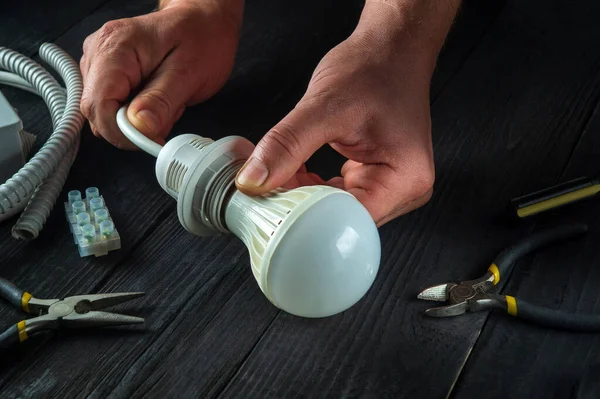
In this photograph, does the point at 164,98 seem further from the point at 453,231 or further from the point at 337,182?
the point at 453,231

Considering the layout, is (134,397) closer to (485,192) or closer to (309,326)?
(309,326)

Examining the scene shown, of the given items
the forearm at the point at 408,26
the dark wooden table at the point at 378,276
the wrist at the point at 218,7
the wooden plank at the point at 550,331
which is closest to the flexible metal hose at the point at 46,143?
the dark wooden table at the point at 378,276

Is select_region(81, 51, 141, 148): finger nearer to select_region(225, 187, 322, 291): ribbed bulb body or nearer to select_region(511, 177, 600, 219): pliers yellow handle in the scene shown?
select_region(225, 187, 322, 291): ribbed bulb body

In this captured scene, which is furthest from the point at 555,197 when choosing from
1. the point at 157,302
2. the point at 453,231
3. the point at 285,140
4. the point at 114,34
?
the point at 114,34

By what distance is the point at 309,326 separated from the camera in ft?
2.64

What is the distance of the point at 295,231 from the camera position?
63 centimetres

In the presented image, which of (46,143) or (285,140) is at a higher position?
(285,140)

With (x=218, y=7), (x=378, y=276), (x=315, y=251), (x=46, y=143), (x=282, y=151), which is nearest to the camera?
(x=315, y=251)

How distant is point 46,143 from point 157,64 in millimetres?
189

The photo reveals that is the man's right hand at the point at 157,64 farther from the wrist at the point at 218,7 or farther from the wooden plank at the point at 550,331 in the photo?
the wooden plank at the point at 550,331

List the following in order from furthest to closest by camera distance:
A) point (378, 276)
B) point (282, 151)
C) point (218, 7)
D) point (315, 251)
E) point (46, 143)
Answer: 1. point (218, 7)
2. point (46, 143)
3. point (378, 276)
4. point (282, 151)
5. point (315, 251)

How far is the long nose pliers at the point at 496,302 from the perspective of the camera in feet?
2.55

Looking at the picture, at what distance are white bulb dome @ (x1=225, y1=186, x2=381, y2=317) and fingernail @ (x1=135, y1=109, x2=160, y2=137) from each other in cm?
32

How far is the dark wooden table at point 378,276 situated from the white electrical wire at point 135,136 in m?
0.09
